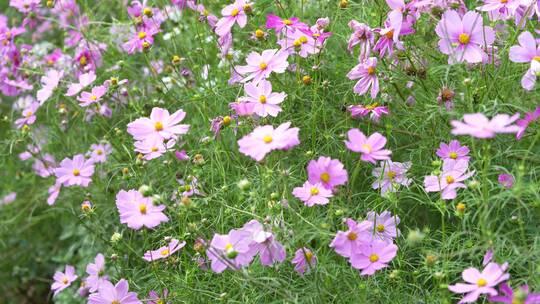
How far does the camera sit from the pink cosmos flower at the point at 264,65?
1.74 m

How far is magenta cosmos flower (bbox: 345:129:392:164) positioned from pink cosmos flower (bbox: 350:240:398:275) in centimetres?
20

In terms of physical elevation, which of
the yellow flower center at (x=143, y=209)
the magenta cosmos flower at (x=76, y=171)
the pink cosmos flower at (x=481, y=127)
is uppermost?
the pink cosmos flower at (x=481, y=127)

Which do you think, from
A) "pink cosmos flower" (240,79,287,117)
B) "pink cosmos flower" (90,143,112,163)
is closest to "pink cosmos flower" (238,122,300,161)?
"pink cosmos flower" (240,79,287,117)

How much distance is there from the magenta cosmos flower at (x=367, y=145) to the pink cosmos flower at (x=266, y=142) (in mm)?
113

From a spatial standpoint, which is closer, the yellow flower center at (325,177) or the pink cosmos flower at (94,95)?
the yellow flower center at (325,177)

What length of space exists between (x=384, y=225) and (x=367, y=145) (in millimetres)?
306

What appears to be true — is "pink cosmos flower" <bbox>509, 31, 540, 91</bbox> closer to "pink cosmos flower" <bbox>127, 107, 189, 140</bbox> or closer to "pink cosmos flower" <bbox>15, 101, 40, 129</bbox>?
"pink cosmos flower" <bbox>127, 107, 189, 140</bbox>

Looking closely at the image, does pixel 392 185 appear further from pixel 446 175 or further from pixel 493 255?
pixel 493 255

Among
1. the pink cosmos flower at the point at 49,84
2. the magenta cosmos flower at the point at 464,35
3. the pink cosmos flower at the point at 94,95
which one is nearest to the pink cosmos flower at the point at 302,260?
the magenta cosmos flower at the point at 464,35

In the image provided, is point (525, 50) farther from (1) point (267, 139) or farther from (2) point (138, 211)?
(2) point (138, 211)

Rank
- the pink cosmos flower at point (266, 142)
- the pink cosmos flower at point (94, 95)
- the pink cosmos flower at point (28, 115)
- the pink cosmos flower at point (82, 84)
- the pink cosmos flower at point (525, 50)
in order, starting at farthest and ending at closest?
the pink cosmos flower at point (28, 115) < the pink cosmos flower at point (82, 84) < the pink cosmos flower at point (94, 95) < the pink cosmos flower at point (525, 50) < the pink cosmos flower at point (266, 142)

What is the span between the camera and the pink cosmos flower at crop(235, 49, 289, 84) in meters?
1.74

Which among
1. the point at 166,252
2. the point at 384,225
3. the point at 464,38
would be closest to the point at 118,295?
the point at 166,252

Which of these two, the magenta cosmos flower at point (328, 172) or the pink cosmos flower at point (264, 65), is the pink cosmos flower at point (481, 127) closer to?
the magenta cosmos flower at point (328, 172)
